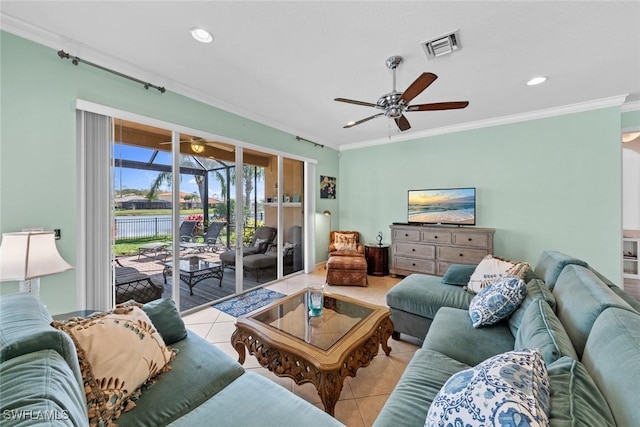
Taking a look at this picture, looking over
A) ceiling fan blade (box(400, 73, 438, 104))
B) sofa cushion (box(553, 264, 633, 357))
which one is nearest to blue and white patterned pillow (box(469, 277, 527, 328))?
sofa cushion (box(553, 264, 633, 357))

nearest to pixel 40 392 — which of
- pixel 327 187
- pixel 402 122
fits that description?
pixel 402 122

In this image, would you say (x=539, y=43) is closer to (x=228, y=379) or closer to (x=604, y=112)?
(x=604, y=112)

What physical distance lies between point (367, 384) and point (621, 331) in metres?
1.53

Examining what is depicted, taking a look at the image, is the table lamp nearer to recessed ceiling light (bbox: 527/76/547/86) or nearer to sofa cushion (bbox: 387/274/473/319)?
sofa cushion (bbox: 387/274/473/319)

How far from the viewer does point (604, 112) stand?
3.31 m

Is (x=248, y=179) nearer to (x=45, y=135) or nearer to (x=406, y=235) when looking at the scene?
(x=45, y=135)

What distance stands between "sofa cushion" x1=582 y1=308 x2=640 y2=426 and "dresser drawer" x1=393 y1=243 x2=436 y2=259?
3156 mm

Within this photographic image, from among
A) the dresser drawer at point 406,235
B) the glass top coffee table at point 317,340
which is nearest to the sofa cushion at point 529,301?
the glass top coffee table at point 317,340

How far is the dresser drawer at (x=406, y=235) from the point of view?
434cm

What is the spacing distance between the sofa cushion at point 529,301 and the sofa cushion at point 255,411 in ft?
4.63

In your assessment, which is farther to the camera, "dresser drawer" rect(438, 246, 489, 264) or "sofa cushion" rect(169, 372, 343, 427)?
"dresser drawer" rect(438, 246, 489, 264)

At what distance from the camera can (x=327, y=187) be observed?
545 cm

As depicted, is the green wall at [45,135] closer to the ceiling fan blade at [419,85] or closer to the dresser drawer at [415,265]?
the ceiling fan blade at [419,85]

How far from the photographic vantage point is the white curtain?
7.51ft
